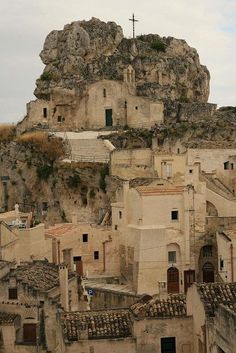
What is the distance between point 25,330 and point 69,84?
4151 cm

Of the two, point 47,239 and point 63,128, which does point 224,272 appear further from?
point 63,128

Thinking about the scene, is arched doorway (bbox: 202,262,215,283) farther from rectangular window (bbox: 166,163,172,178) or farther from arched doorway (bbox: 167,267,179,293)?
rectangular window (bbox: 166,163,172,178)

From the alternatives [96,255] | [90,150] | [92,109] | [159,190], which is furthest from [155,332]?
[92,109]

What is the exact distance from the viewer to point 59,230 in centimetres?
5375

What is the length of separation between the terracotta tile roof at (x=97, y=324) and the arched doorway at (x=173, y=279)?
23152mm

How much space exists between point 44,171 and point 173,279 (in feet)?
60.5

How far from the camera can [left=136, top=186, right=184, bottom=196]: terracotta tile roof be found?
169 feet

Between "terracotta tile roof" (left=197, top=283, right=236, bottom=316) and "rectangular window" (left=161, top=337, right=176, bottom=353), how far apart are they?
8.17 feet

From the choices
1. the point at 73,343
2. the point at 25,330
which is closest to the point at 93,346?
the point at 73,343

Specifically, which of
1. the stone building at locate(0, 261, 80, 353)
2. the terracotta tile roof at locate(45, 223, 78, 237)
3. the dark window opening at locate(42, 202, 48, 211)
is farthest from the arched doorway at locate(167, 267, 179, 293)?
the dark window opening at locate(42, 202, 48, 211)

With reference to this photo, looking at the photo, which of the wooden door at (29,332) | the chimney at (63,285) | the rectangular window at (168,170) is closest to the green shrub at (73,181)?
the rectangular window at (168,170)

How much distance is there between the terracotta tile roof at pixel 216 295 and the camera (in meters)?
24.7

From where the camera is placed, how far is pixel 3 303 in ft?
121

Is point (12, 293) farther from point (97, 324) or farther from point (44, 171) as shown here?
point (44, 171)
